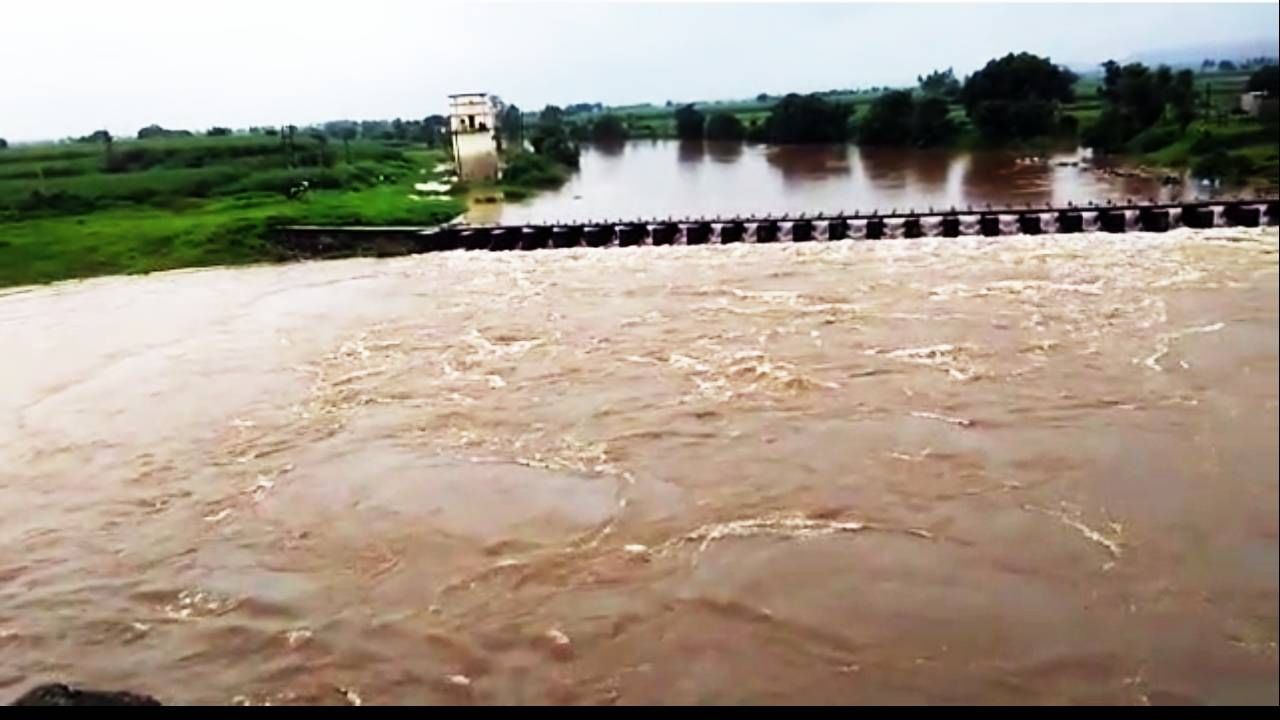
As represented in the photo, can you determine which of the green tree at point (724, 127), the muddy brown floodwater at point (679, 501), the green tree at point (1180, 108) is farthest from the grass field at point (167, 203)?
the green tree at point (724, 127)

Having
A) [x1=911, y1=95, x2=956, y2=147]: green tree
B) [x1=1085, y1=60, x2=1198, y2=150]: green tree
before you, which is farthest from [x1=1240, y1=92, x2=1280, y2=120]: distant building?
[x1=911, y1=95, x2=956, y2=147]: green tree

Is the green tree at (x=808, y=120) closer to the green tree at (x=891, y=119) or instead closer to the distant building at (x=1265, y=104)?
the green tree at (x=891, y=119)

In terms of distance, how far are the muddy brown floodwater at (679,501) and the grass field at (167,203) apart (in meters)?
2.20

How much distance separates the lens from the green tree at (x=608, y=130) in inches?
909

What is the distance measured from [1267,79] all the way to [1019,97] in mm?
15731

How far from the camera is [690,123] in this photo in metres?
22.4

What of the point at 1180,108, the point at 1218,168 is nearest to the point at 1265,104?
the point at 1218,168

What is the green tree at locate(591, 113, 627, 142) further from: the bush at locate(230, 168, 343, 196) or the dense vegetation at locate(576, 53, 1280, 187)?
the bush at locate(230, 168, 343, 196)

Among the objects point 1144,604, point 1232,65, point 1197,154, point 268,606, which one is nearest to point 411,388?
point 268,606

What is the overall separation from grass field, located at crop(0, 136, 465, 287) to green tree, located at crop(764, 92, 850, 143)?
25.5 ft

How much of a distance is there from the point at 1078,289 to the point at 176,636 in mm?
4856

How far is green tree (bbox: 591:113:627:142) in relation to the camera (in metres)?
23.1

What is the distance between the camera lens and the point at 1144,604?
2.43 metres

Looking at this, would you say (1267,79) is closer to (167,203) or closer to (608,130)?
(167,203)
